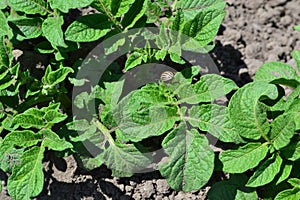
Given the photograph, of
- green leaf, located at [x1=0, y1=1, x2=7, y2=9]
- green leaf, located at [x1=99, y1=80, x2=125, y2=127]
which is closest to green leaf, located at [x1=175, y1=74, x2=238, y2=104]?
green leaf, located at [x1=99, y1=80, x2=125, y2=127]

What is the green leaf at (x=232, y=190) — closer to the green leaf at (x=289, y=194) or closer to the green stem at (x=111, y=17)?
the green leaf at (x=289, y=194)

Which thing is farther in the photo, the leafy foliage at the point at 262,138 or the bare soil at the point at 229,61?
the bare soil at the point at 229,61

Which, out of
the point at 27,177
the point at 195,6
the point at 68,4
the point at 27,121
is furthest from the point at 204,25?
the point at 27,177

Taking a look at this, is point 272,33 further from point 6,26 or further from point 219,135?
point 6,26

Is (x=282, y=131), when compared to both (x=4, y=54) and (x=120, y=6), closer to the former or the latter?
(x=120, y=6)

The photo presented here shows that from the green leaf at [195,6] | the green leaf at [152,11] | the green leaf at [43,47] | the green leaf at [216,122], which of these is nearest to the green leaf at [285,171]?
the green leaf at [216,122]

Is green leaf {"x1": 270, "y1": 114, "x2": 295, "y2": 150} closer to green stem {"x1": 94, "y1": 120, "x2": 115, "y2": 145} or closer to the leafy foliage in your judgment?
the leafy foliage
